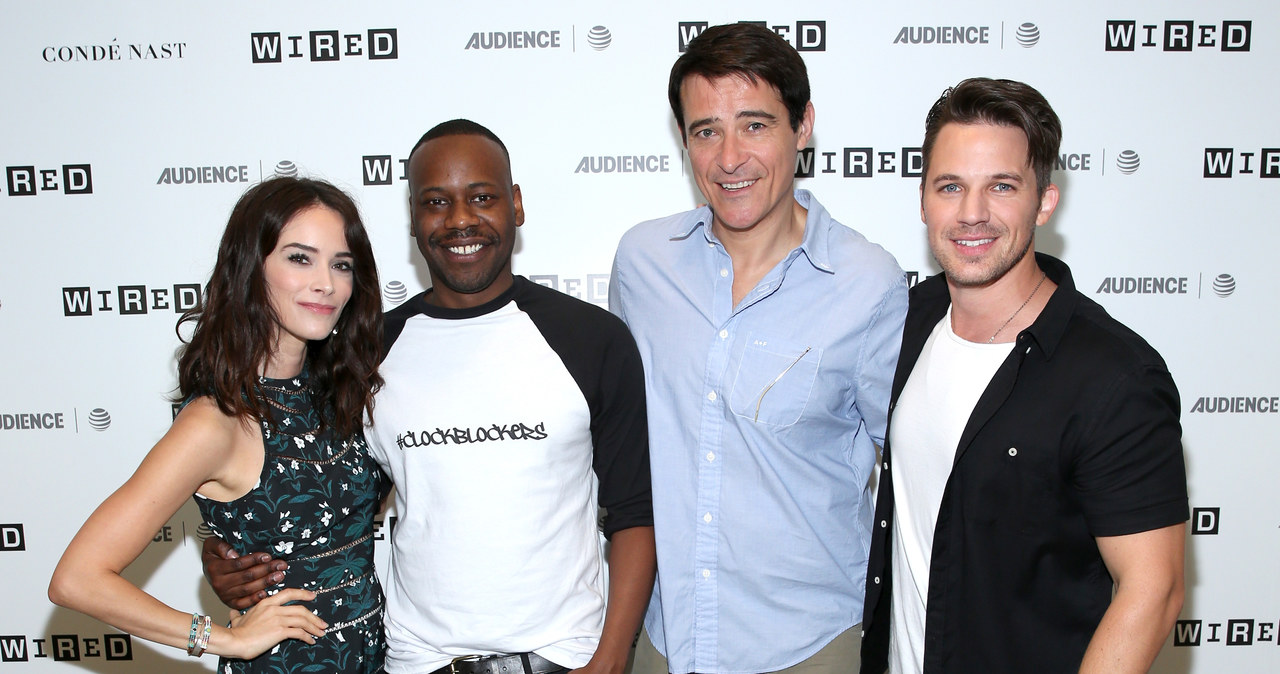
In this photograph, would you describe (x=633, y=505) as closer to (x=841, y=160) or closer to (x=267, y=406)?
(x=267, y=406)

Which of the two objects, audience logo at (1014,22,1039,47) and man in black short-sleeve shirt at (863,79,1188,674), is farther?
audience logo at (1014,22,1039,47)

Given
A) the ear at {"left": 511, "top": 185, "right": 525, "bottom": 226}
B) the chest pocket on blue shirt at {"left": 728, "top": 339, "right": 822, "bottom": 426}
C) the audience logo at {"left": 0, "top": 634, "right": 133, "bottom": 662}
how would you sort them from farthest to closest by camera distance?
1. the audience logo at {"left": 0, "top": 634, "right": 133, "bottom": 662}
2. the ear at {"left": 511, "top": 185, "right": 525, "bottom": 226}
3. the chest pocket on blue shirt at {"left": 728, "top": 339, "right": 822, "bottom": 426}

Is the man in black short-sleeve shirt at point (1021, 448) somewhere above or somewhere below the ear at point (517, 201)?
below

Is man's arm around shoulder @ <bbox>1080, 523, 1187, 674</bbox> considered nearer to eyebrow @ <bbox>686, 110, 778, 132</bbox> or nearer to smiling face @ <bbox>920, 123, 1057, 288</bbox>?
smiling face @ <bbox>920, 123, 1057, 288</bbox>

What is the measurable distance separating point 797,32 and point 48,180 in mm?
2637

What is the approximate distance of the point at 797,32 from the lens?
8.41 feet

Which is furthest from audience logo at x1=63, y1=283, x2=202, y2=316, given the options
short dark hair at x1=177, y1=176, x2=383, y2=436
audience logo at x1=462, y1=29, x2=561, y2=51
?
audience logo at x1=462, y1=29, x2=561, y2=51

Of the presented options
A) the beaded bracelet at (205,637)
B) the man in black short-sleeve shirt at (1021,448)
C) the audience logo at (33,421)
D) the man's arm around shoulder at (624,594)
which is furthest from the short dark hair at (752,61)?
the audience logo at (33,421)

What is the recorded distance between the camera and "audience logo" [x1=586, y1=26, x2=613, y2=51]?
2568mm

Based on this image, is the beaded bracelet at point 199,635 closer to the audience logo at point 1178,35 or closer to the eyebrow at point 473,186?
the eyebrow at point 473,186

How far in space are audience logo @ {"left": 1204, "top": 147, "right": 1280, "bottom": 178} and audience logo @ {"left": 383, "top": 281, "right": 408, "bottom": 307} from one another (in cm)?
282

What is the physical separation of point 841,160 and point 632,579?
1629mm

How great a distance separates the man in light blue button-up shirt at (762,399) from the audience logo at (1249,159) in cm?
164

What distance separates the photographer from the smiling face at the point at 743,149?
177cm
